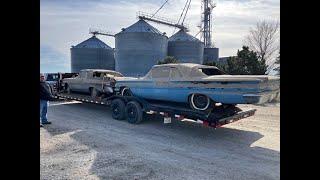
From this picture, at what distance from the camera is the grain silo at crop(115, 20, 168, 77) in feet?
124

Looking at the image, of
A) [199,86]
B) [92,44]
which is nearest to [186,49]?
[92,44]

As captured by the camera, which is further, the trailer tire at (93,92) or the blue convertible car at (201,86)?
the trailer tire at (93,92)

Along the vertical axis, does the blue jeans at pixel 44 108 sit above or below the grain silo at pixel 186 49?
below

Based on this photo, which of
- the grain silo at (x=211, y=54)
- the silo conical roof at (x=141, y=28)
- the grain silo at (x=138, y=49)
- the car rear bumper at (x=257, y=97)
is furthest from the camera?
the grain silo at (x=211, y=54)

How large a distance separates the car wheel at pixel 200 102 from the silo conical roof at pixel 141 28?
31.0 meters

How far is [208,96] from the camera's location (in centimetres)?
840

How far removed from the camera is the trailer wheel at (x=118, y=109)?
1080cm

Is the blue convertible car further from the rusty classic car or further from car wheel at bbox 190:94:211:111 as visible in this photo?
the rusty classic car

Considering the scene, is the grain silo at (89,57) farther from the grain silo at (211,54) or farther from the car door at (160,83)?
the car door at (160,83)

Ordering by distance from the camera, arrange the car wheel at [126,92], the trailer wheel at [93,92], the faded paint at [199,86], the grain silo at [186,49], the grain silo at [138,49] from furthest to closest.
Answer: the grain silo at [186,49] < the grain silo at [138,49] < the trailer wheel at [93,92] < the car wheel at [126,92] < the faded paint at [199,86]

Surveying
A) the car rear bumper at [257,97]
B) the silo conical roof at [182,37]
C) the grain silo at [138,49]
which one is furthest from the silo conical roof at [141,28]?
the car rear bumper at [257,97]
